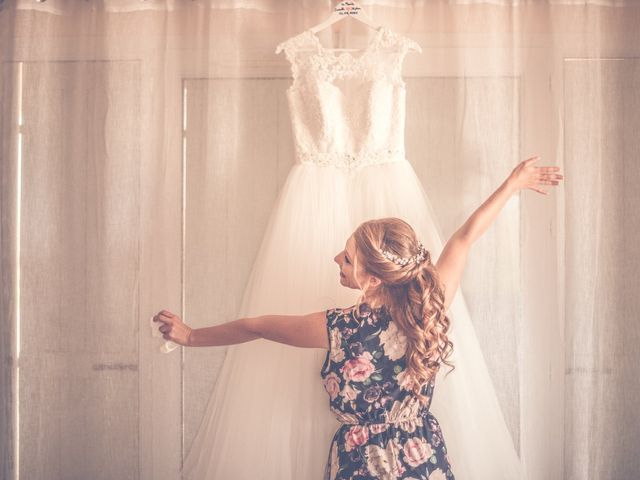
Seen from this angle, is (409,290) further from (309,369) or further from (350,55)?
(350,55)

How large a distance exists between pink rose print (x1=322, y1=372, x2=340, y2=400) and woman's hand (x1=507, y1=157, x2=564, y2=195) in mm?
841

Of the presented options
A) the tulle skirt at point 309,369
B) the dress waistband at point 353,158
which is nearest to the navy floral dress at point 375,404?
the tulle skirt at point 309,369

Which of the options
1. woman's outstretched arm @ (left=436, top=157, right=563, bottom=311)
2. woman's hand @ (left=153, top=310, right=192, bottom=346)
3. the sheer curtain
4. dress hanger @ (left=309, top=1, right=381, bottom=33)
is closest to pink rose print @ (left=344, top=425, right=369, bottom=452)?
woman's outstretched arm @ (left=436, top=157, right=563, bottom=311)

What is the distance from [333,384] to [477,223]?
0.66 m

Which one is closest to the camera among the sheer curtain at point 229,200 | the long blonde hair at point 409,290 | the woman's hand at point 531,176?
the long blonde hair at point 409,290

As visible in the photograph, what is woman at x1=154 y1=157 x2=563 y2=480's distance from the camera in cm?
143

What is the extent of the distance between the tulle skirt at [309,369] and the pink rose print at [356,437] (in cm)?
19

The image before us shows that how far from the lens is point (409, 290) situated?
4.71 ft

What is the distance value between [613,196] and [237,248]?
1.35m

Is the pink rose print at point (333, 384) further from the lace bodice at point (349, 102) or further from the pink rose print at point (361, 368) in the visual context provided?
the lace bodice at point (349, 102)

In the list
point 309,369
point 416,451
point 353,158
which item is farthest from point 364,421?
point 353,158

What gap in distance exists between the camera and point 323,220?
1790 millimetres

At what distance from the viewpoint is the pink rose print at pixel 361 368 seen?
1437 mm

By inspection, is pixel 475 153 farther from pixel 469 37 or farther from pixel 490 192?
pixel 469 37
